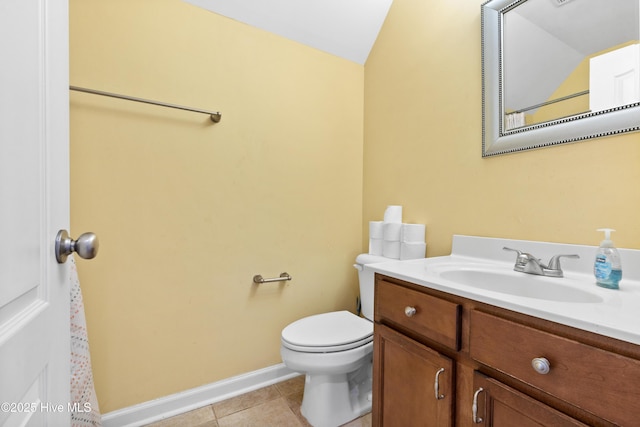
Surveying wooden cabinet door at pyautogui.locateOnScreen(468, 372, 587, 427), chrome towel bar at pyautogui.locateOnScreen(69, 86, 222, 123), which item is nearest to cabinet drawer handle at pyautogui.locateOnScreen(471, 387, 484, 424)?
A: wooden cabinet door at pyautogui.locateOnScreen(468, 372, 587, 427)

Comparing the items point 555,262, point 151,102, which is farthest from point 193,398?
point 555,262

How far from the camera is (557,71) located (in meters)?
1.03

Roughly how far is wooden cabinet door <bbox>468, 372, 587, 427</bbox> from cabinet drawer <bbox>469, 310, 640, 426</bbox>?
4cm

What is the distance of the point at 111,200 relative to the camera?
127 cm

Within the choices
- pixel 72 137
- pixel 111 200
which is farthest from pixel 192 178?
pixel 72 137

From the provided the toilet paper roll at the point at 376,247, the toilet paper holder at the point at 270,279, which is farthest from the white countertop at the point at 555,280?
the toilet paper holder at the point at 270,279

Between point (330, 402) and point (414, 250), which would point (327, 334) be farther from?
point (414, 250)

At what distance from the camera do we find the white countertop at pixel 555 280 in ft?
1.84

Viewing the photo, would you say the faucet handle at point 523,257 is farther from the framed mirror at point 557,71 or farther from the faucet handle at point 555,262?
the framed mirror at point 557,71

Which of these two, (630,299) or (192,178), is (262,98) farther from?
(630,299)

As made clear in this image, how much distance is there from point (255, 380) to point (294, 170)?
1230 millimetres

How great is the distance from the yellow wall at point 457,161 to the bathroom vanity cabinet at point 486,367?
55 cm

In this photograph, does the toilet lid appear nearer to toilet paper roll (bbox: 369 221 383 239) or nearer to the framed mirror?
toilet paper roll (bbox: 369 221 383 239)

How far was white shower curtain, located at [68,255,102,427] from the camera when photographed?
1026 millimetres
